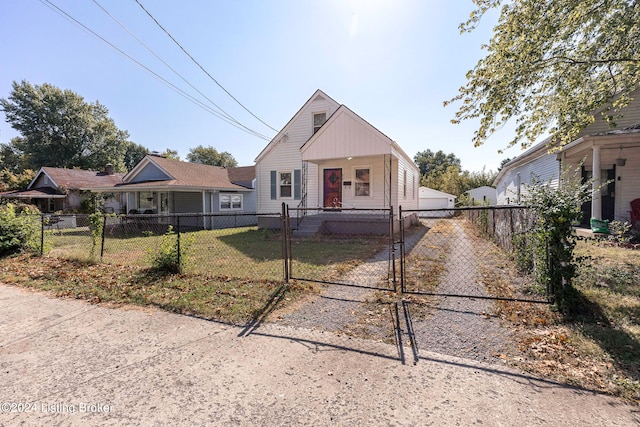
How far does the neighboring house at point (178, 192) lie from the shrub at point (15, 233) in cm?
747

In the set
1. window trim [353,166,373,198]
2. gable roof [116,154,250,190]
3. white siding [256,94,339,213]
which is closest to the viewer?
window trim [353,166,373,198]

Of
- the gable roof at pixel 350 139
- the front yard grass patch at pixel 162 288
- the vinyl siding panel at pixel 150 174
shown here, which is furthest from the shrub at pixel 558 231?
the vinyl siding panel at pixel 150 174

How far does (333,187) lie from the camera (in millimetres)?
13508

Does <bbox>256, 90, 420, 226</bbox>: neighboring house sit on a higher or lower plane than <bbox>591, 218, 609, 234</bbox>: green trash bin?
higher

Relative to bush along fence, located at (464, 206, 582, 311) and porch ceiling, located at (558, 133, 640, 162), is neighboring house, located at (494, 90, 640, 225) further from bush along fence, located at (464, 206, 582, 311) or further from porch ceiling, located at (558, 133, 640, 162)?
bush along fence, located at (464, 206, 582, 311)

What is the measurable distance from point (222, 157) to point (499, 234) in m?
55.8

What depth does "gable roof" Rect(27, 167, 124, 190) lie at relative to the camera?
23595 mm

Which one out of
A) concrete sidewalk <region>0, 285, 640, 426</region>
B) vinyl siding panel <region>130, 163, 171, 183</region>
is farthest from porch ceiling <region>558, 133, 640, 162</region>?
vinyl siding panel <region>130, 163, 171, 183</region>

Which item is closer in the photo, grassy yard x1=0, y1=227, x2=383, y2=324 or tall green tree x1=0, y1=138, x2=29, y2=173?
grassy yard x1=0, y1=227, x2=383, y2=324

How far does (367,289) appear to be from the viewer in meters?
5.33

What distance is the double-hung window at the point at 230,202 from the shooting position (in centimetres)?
1953

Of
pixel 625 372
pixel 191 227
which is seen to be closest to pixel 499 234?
pixel 625 372

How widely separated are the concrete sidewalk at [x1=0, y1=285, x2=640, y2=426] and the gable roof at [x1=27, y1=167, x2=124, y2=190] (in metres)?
24.8

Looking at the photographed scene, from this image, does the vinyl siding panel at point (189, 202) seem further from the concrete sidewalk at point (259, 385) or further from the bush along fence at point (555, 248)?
the bush along fence at point (555, 248)
